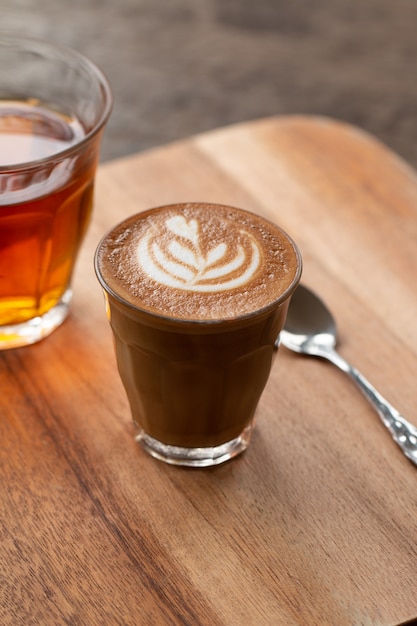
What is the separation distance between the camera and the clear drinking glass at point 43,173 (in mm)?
835

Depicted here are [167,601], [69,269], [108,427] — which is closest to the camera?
[167,601]

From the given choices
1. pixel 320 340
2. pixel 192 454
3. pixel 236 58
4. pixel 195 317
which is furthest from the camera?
pixel 236 58

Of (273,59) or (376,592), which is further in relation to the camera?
(273,59)

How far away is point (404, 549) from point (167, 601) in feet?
0.68

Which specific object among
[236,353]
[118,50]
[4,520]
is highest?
[236,353]

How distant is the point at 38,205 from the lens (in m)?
0.84

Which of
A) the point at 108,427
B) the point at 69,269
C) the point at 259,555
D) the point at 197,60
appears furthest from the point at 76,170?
the point at 197,60

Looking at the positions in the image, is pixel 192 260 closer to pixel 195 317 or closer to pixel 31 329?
pixel 195 317

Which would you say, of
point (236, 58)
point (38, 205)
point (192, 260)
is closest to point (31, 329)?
point (38, 205)

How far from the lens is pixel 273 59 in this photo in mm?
2494

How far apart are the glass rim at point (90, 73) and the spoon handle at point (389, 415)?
35cm

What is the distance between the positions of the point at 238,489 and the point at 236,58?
194cm

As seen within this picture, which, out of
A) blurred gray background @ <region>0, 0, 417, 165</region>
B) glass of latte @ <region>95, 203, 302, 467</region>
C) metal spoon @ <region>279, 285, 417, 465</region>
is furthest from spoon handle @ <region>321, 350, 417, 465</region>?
blurred gray background @ <region>0, 0, 417, 165</region>

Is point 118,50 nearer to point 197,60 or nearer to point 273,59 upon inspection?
point 197,60
